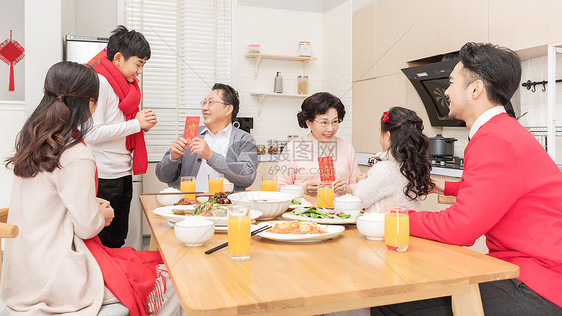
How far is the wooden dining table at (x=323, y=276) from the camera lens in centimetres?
89

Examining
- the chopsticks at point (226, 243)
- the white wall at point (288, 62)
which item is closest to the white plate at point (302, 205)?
the chopsticks at point (226, 243)

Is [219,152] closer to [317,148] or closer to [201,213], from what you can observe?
[317,148]

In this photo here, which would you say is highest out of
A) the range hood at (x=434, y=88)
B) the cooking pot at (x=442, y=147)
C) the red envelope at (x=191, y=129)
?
the range hood at (x=434, y=88)

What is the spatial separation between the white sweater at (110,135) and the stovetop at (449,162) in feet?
7.13

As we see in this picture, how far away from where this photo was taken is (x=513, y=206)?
1327 mm

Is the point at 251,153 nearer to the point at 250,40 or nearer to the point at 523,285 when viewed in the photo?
the point at 523,285

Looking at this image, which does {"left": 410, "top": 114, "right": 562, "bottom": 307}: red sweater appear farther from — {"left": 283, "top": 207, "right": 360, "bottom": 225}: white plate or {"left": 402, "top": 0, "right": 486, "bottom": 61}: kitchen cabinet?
{"left": 402, "top": 0, "right": 486, "bottom": 61}: kitchen cabinet

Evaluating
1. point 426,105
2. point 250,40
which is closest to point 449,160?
point 426,105

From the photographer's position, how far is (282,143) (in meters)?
5.37

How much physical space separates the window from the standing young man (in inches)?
88.0

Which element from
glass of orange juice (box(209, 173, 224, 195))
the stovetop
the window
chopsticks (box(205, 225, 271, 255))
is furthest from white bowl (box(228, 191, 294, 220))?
the window

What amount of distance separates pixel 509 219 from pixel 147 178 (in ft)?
11.9

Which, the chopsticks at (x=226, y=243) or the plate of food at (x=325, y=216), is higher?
the plate of food at (x=325, y=216)

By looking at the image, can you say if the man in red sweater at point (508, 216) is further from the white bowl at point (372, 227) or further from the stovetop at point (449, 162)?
the stovetop at point (449, 162)
